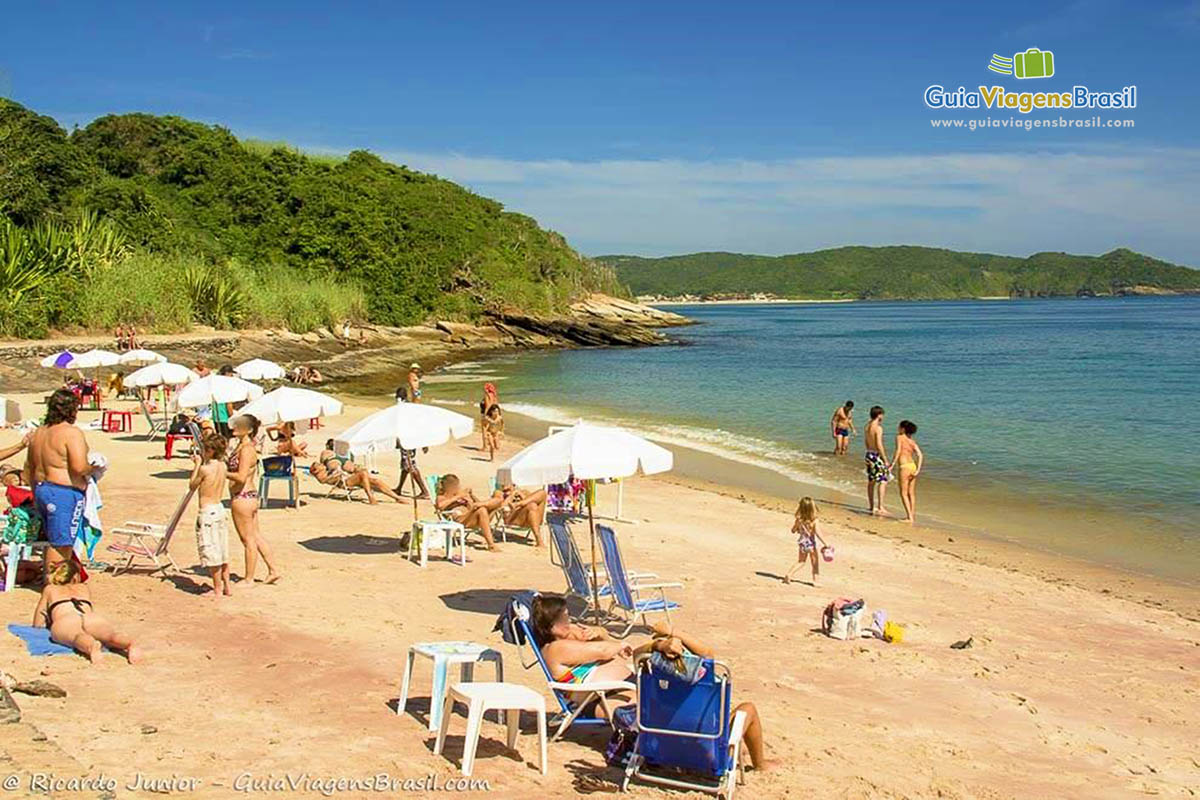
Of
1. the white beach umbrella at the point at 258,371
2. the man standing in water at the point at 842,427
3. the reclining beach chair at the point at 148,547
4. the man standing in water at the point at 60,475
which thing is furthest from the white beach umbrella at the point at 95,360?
the man standing in water at the point at 60,475

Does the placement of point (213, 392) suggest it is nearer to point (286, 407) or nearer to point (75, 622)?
point (286, 407)

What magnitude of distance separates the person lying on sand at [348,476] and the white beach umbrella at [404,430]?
3.29 m

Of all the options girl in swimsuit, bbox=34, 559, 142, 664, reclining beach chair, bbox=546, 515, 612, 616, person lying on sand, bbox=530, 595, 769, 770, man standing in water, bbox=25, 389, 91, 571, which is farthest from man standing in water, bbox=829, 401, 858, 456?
girl in swimsuit, bbox=34, 559, 142, 664

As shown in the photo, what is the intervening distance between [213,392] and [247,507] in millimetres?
6040

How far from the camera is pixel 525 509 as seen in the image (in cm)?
1152

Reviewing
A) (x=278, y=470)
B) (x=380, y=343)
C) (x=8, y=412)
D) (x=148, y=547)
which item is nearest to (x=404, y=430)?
(x=148, y=547)

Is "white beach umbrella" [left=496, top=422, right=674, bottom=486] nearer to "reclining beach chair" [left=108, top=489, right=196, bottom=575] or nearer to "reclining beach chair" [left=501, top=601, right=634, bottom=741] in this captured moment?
"reclining beach chair" [left=501, top=601, right=634, bottom=741]

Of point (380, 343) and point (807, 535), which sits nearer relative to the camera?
point (807, 535)

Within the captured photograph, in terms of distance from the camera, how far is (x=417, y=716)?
19.9 feet

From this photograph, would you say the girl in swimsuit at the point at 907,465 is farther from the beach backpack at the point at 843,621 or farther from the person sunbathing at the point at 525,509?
the beach backpack at the point at 843,621

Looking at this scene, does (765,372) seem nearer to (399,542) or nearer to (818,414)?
(818,414)

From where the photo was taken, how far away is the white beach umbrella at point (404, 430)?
9.88m

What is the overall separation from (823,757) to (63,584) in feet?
16.6

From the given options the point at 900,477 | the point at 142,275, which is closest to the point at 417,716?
the point at 900,477
